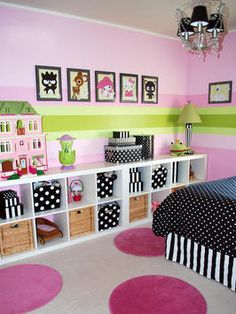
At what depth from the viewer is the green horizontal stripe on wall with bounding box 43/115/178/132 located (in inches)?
130

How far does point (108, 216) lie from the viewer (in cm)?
341

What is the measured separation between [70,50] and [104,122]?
955 millimetres

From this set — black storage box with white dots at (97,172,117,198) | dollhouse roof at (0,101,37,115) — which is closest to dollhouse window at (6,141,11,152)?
dollhouse roof at (0,101,37,115)

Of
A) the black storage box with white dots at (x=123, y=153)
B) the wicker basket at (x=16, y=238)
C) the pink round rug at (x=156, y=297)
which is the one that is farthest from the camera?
the black storage box with white dots at (x=123, y=153)

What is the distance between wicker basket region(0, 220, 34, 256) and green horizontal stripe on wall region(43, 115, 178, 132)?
109cm

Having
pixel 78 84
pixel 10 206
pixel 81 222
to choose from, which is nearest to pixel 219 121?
pixel 78 84

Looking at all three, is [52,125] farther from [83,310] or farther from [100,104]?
[83,310]

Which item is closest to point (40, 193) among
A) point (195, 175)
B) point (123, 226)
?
point (123, 226)

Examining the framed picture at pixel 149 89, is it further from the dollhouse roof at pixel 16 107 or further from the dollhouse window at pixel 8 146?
the dollhouse window at pixel 8 146

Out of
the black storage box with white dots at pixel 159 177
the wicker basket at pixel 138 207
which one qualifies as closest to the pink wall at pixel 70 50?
the black storage box with white dots at pixel 159 177

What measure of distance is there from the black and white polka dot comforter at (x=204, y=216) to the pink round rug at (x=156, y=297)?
0.41m

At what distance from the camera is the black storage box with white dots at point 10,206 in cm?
281

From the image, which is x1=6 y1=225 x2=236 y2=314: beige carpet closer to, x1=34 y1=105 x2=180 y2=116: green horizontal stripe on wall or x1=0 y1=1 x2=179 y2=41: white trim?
x1=34 y1=105 x2=180 y2=116: green horizontal stripe on wall

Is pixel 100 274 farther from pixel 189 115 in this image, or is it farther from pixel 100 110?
pixel 189 115
